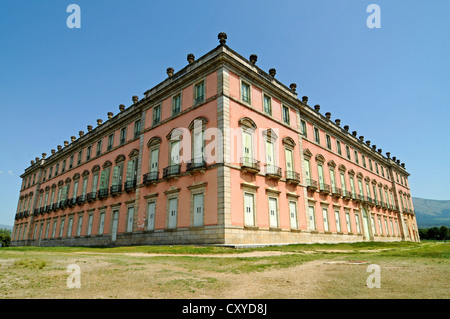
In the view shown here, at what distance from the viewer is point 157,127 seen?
23.0 m

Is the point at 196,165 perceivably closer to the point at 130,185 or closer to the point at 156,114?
the point at 156,114

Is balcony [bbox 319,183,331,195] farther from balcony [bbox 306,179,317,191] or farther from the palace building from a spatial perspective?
balcony [bbox 306,179,317,191]

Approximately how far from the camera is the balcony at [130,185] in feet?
76.7

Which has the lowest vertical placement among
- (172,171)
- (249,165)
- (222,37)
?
(249,165)

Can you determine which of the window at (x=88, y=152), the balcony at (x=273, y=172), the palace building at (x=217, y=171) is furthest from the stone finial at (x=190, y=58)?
the window at (x=88, y=152)

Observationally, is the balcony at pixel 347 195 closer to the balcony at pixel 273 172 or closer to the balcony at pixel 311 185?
the balcony at pixel 311 185

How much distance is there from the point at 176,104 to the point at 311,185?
13.6m

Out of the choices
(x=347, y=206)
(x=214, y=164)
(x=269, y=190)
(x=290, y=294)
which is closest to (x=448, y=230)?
(x=347, y=206)

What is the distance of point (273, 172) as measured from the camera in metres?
20.0

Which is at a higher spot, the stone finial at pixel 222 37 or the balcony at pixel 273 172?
the stone finial at pixel 222 37

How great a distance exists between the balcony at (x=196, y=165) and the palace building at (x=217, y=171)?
0.08m

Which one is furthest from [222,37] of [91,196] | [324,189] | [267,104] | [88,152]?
[88,152]

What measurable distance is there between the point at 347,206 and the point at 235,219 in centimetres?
1822
